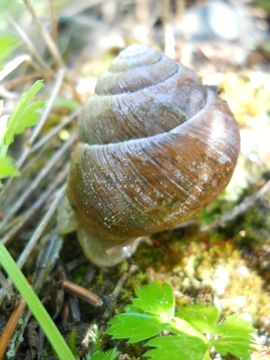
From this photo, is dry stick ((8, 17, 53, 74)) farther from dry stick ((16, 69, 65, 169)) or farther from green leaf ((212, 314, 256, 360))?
green leaf ((212, 314, 256, 360))

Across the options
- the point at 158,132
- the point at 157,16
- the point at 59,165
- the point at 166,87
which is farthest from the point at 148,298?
the point at 157,16

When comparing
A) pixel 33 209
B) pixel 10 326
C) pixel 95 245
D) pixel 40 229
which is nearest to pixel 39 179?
pixel 33 209

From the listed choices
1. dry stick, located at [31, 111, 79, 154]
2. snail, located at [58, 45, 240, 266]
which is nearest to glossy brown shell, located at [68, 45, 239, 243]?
snail, located at [58, 45, 240, 266]

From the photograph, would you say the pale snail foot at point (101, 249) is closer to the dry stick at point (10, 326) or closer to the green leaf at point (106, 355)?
the dry stick at point (10, 326)

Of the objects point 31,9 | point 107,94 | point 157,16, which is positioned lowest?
point 157,16

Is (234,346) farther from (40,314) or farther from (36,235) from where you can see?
(36,235)

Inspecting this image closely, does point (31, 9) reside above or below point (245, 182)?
above

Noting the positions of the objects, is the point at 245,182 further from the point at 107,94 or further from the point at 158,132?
the point at 107,94
